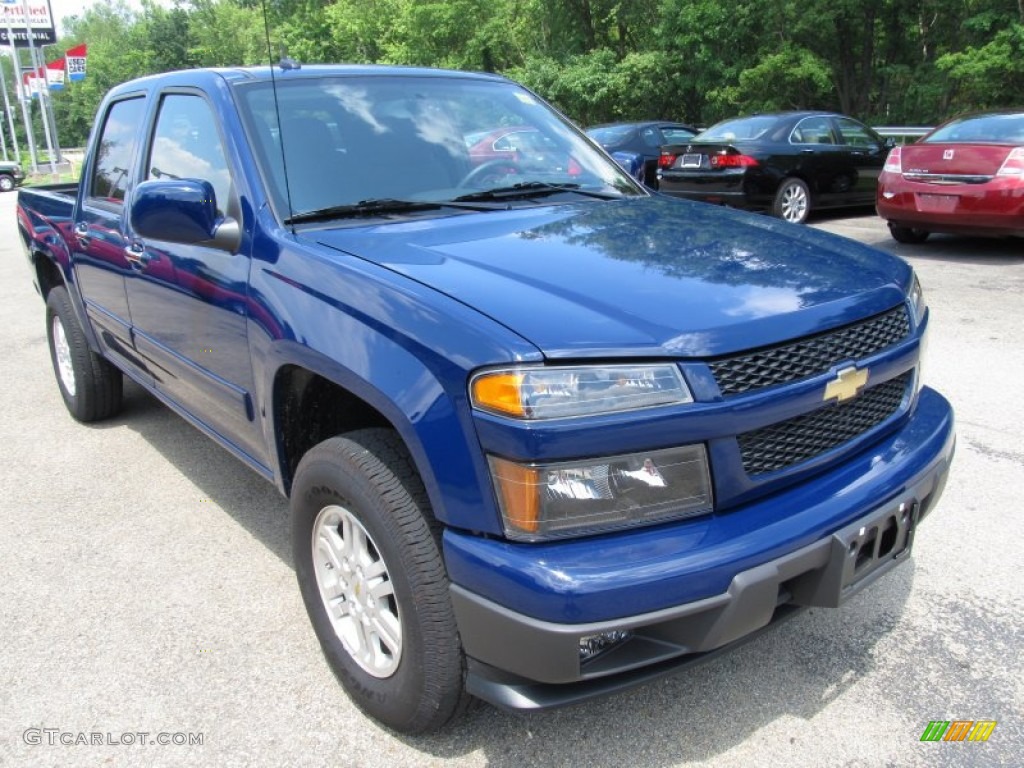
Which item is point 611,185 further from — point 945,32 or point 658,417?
point 945,32

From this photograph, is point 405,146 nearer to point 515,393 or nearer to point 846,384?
point 515,393

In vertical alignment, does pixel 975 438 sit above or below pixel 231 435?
below

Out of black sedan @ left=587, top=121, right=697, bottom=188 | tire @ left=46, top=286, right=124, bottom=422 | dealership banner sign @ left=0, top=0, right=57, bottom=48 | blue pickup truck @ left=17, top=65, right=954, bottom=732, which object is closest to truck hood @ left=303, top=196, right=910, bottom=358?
blue pickup truck @ left=17, top=65, right=954, bottom=732

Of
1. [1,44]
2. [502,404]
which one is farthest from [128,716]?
[1,44]

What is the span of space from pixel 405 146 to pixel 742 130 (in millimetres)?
9008

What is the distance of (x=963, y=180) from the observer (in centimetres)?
799

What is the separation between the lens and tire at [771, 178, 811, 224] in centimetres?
1048

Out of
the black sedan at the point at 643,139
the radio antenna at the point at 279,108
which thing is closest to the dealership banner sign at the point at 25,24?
the black sedan at the point at 643,139

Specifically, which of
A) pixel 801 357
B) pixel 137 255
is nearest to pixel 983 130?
pixel 801 357

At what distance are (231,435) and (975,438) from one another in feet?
11.5

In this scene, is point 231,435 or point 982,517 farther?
point 982,517

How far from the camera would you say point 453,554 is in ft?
6.18

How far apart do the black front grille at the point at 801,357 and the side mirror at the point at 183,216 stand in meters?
1.63

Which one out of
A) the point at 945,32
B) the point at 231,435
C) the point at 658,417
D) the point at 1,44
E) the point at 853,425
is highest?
the point at 1,44
